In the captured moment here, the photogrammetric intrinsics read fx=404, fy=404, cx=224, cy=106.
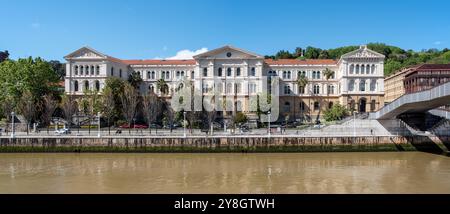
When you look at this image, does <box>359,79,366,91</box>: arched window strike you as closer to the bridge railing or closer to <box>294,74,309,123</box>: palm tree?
<box>294,74,309,123</box>: palm tree

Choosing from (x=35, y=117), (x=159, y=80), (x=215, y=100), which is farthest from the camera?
(x=159, y=80)

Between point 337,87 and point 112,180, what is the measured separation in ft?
206

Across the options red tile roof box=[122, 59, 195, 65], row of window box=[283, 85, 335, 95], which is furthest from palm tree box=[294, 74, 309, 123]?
red tile roof box=[122, 59, 195, 65]

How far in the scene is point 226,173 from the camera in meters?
30.7

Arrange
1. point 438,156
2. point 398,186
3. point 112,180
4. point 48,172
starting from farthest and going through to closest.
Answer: point 438,156 → point 48,172 → point 112,180 → point 398,186

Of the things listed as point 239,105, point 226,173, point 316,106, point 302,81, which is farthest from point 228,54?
point 226,173

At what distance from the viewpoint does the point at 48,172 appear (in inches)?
1240

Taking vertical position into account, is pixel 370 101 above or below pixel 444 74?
below

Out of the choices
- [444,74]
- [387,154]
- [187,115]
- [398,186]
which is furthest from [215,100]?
[398,186]

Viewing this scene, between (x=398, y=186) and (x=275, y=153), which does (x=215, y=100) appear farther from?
(x=398, y=186)

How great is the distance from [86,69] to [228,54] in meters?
27.8

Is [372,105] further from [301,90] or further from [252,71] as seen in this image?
[252,71]

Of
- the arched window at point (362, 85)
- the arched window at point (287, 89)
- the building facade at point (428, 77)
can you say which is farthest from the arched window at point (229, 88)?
the building facade at point (428, 77)

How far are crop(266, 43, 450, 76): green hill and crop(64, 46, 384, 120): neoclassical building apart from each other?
153ft
